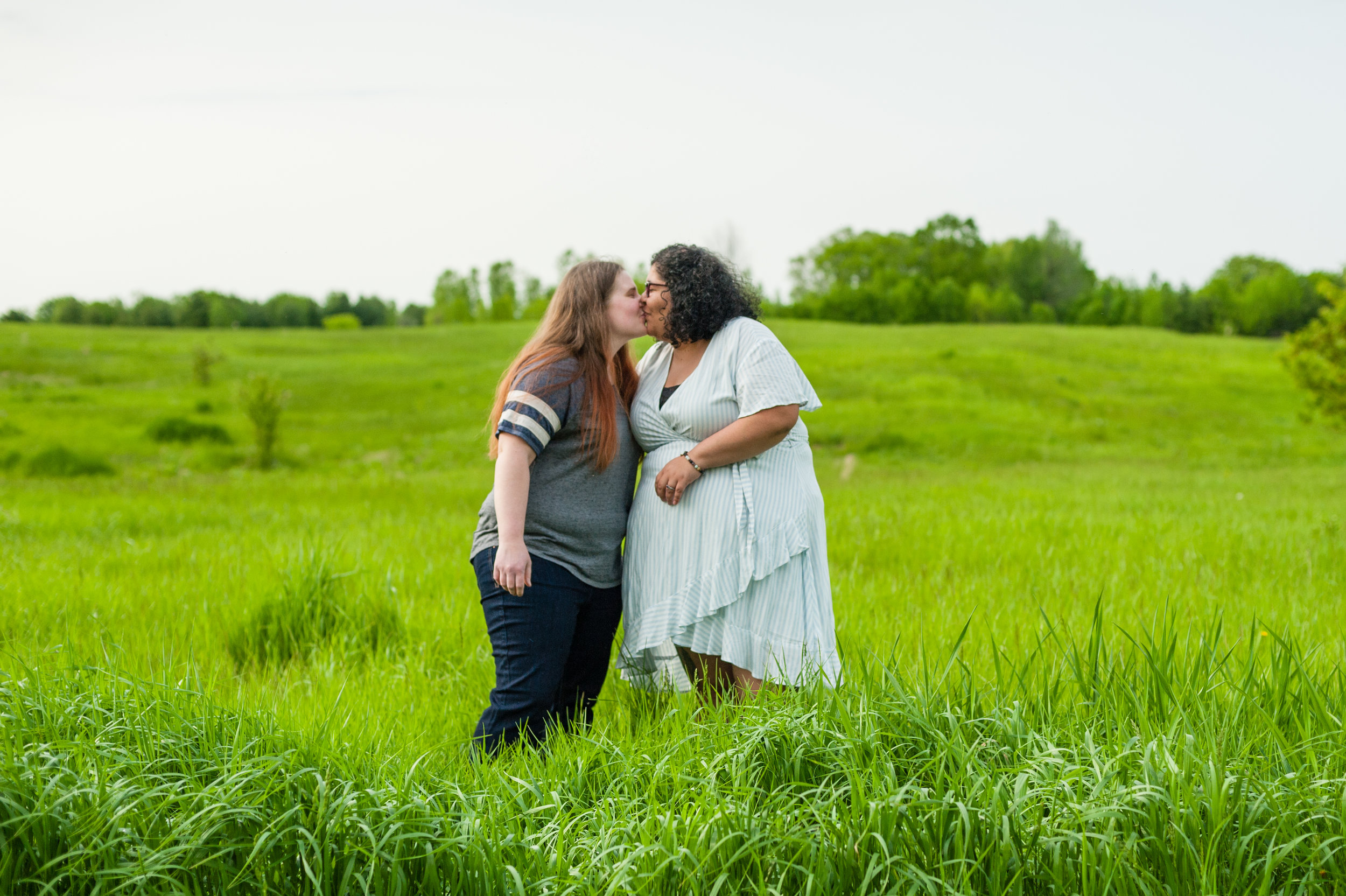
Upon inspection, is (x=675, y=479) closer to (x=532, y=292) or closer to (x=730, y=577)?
(x=730, y=577)

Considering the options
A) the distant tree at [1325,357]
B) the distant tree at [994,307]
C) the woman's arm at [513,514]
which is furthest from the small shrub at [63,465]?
the distant tree at [994,307]

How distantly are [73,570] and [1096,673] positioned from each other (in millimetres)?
6814

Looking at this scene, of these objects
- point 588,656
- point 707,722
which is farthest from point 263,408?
point 707,722

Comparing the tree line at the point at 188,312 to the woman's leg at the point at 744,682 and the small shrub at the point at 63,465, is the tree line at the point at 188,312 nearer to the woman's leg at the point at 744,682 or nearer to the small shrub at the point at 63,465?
the small shrub at the point at 63,465

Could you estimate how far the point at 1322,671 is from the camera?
145 inches

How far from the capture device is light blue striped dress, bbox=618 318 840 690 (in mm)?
A: 3273

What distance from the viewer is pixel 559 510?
133 inches

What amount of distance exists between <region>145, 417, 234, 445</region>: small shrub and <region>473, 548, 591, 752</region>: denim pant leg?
2181cm

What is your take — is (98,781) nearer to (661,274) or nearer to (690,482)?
(690,482)

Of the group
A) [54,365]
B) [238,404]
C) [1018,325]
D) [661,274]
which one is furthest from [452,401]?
[1018,325]

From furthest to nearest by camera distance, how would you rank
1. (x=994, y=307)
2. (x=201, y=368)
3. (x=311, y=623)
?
(x=994, y=307) < (x=201, y=368) < (x=311, y=623)

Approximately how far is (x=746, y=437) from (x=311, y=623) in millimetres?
3168

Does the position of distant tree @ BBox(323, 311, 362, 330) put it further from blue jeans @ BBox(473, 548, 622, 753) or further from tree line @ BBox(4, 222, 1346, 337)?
blue jeans @ BBox(473, 548, 622, 753)

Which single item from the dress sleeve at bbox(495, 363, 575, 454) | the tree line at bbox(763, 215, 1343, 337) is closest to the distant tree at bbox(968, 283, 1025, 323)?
the tree line at bbox(763, 215, 1343, 337)
